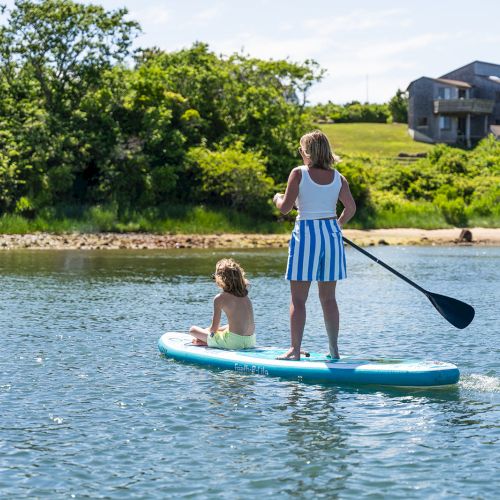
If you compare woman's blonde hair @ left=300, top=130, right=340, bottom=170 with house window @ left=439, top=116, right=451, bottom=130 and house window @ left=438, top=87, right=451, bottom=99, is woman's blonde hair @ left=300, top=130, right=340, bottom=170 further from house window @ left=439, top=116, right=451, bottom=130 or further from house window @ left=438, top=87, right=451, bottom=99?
house window @ left=438, top=87, right=451, bottom=99

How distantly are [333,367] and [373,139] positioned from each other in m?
66.7

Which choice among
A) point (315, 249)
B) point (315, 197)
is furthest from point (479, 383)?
point (315, 197)

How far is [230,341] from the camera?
1209 centimetres

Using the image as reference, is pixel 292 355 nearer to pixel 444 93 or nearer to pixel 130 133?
pixel 130 133

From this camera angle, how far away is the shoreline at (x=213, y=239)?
40188mm

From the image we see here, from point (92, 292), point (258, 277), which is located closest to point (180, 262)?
point (258, 277)

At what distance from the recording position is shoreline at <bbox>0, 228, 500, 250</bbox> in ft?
132

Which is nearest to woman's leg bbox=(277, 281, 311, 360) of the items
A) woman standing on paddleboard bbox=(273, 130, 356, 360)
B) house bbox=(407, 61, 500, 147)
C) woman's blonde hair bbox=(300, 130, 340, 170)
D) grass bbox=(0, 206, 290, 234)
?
woman standing on paddleboard bbox=(273, 130, 356, 360)

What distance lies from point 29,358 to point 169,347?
5.88 feet

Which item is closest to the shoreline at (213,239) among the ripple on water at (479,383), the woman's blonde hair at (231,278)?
the woman's blonde hair at (231,278)

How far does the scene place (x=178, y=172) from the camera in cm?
4803

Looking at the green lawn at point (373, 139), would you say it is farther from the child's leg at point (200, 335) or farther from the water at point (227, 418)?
the child's leg at point (200, 335)

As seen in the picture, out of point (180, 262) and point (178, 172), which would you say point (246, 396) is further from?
point (178, 172)

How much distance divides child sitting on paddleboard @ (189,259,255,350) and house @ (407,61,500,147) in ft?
219
